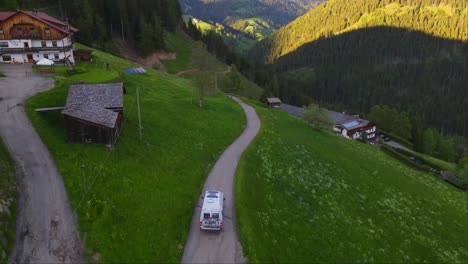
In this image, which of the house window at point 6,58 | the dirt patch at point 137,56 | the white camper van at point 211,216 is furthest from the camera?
the dirt patch at point 137,56

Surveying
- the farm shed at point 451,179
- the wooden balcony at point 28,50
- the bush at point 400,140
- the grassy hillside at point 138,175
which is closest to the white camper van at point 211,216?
the grassy hillside at point 138,175

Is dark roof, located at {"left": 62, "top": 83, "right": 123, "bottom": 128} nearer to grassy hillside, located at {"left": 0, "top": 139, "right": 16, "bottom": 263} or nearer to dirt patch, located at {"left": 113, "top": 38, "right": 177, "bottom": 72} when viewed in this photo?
grassy hillside, located at {"left": 0, "top": 139, "right": 16, "bottom": 263}

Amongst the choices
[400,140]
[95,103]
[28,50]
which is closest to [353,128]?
[400,140]

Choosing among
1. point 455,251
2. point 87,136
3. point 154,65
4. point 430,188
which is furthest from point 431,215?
point 154,65

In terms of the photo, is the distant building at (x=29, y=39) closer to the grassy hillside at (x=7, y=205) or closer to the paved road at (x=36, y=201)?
the paved road at (x=36, y=201)

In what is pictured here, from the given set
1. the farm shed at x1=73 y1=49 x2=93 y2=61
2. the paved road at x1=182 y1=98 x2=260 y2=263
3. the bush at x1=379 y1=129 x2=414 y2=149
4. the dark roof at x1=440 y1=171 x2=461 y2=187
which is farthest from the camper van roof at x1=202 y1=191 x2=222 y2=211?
the bush at x1=379 y1=129 x2=414 y2=149

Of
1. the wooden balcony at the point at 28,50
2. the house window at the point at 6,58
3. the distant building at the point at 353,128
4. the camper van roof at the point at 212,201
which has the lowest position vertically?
the distant building at the point at 353,128
